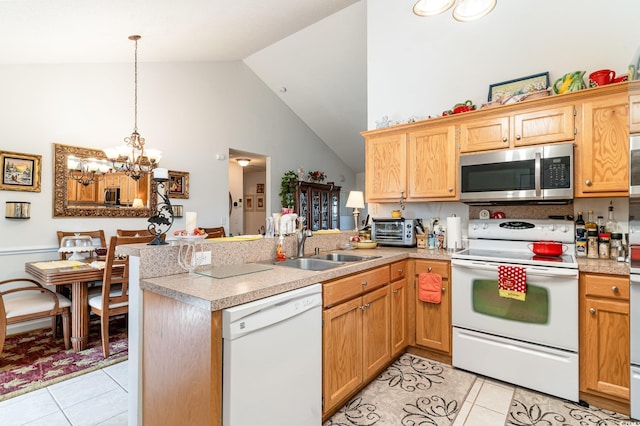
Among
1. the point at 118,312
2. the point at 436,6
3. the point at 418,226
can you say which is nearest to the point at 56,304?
the point at 118,312

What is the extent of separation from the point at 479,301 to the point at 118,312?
3.03 metres

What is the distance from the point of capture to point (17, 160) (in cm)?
328

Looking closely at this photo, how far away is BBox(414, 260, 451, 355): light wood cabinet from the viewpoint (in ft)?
8.30

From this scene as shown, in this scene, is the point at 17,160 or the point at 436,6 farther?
the point at 17,160

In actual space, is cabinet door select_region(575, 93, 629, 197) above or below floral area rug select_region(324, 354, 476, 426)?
above

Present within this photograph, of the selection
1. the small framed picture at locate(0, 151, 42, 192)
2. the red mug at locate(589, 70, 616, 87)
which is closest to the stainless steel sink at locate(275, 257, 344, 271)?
the red mug at locate(589, 70, 616, 87)

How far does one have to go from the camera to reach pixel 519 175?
246cm

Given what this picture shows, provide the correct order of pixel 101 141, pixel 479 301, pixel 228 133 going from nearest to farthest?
1. pixel 479 301
2. pixel 101 141
3. pixel 228 133

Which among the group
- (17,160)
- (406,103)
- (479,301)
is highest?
(406,103)

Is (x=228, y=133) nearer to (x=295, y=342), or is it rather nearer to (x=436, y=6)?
(x=436, y=6)

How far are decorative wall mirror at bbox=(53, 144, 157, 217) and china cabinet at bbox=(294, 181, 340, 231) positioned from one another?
9.26 ft

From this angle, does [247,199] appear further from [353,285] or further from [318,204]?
[353,285]

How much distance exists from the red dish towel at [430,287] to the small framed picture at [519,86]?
1606 mm

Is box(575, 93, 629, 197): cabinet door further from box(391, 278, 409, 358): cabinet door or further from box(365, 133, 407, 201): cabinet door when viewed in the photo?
box(391, 278, 409, 358): cabinet door
